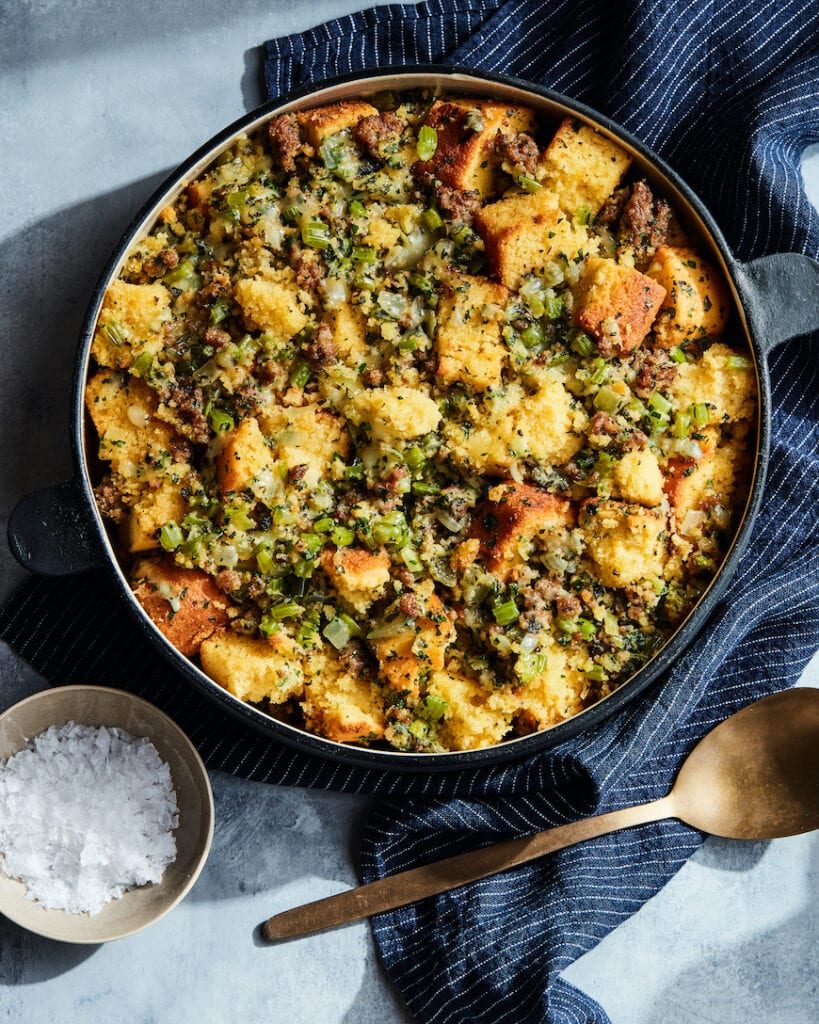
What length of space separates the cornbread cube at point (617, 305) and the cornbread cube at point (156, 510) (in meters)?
1.34

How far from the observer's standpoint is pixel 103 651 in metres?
3.46

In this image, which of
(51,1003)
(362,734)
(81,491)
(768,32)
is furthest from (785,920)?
(768,32)

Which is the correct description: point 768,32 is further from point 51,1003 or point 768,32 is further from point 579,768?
point 51,1003

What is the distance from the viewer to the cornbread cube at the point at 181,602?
9.78ft

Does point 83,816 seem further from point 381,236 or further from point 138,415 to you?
point 381,236

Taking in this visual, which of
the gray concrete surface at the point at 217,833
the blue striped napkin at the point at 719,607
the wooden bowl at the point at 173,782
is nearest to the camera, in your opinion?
the wooden bowl at the point at 173,782

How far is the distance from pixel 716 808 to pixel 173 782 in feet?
6.32

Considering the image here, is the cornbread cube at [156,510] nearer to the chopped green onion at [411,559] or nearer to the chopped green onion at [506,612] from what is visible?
the chopped green onion at [411,559]

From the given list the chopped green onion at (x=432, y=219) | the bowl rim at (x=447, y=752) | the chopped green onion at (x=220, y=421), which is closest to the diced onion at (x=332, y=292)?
the chopped green onion at (x=432, y=219)

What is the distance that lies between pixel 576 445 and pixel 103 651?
1785mm

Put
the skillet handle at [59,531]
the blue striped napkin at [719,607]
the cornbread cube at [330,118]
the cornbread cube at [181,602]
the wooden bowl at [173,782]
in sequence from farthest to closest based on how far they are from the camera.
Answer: the blue striped napkin at [719,607] → the wooden bowl at [173,782] → the cornbread cube at [330,118] → the cornbread cube at [181,602] → the skillet handle at [59,531]

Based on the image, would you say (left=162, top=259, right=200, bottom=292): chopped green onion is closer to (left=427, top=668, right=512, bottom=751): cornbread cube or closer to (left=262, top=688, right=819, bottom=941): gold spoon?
(left=427, top=668, right=512, bottom=751): cornbread cube

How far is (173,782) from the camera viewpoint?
11.2ft

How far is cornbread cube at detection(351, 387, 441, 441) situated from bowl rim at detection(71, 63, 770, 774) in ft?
2.76
